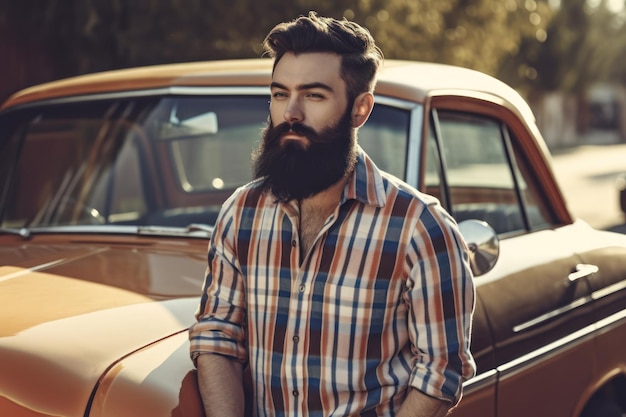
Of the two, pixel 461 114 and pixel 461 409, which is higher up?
pixel 461 114

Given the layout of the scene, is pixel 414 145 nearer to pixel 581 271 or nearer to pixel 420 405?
pixel 581 271

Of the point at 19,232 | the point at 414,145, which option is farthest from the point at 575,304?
the point at 19,232

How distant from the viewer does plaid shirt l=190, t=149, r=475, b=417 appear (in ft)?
7.14

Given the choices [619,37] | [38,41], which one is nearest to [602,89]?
[619,37]

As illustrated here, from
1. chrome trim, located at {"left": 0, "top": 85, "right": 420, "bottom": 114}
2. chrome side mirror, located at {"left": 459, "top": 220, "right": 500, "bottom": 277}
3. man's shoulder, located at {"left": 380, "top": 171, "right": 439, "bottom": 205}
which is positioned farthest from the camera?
chrome trim, located at {"left": 0, "top": 85, "right": 420, "bottom": 114}

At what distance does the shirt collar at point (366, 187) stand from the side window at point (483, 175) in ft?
3.21

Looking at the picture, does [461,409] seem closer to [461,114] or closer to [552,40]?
[461,114]

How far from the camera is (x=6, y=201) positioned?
3949mm

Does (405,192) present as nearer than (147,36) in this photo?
Yes

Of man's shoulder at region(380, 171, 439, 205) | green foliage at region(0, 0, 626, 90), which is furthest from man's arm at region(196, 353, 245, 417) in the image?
green foliage at region(0, 0, 626, 90)

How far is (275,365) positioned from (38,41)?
1067cm

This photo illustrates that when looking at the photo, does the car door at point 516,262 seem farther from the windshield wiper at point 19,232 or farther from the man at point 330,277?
the windshield wiper at point 19,232

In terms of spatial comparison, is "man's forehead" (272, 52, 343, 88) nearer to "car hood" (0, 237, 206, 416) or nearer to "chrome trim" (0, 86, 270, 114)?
"car hood" (0, 237, 206, 416)

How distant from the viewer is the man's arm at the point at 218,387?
214cm
